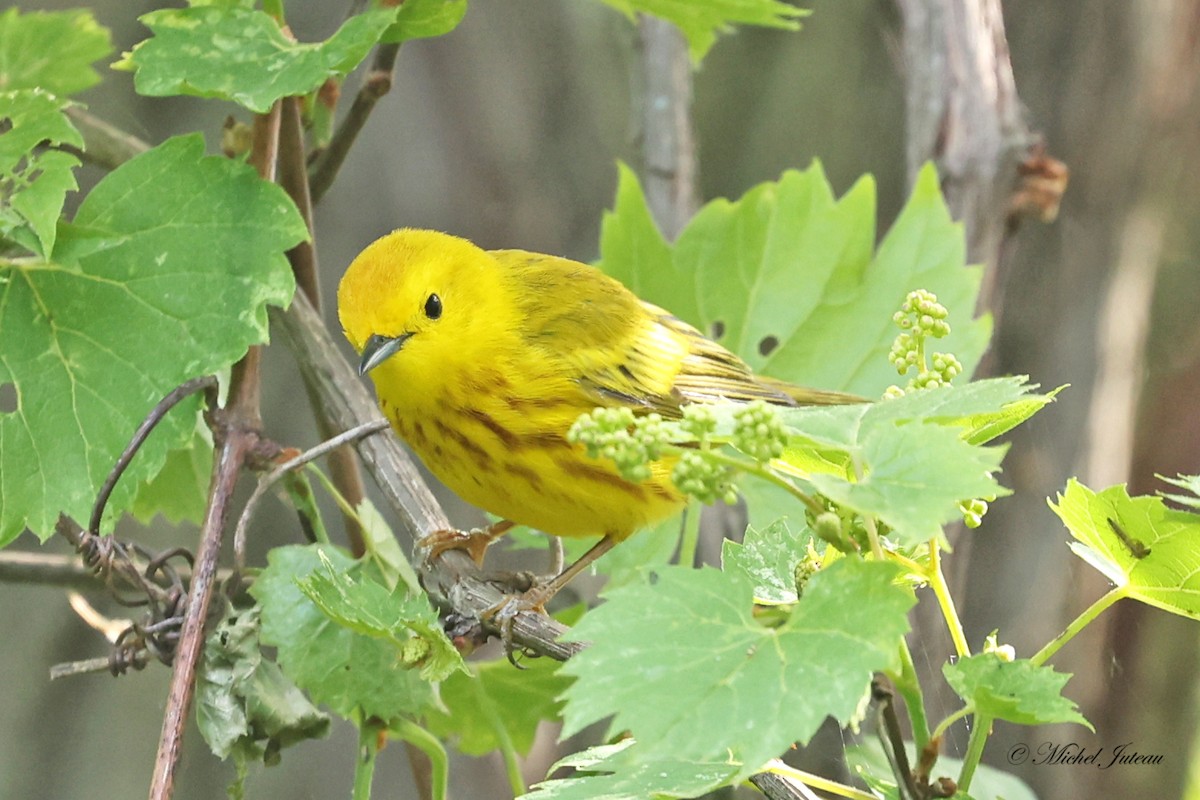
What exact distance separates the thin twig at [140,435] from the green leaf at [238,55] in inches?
14.8

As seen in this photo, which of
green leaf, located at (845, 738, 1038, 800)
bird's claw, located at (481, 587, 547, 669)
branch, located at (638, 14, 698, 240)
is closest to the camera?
bird's claw, located at (481, 587, 547, 669)

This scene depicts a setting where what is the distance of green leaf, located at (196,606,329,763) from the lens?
1454mm

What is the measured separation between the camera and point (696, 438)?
87 centimetres

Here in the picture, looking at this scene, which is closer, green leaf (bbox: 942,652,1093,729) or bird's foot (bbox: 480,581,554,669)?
green leaf (bbox: 942,652,1093,729)

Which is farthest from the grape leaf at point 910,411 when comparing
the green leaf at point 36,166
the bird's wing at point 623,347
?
the bird's wing at point 623,347

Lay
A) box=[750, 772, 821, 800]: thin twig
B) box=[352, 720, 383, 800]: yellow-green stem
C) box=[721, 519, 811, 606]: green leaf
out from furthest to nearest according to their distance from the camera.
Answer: box=[352, 720, 383, 800]: yellow-green stem
box=[721, 519, 811, 606]: green leaf
box=[750, 772, 821, 800]: thin twig

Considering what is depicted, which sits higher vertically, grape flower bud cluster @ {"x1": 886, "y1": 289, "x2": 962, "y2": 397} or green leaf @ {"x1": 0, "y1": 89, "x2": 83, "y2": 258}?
green leaf @ {"x1": 0, "y1": 89, "x2": 83, "y2": 258}

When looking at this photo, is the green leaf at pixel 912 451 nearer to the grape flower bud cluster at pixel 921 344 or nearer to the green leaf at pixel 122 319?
the grape flower bud cluster at pixel 921 344

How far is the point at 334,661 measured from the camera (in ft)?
5.00

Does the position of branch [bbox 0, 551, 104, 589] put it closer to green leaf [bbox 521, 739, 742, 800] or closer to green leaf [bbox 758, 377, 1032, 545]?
green leaf [bbox 521, 739, 742, 800]

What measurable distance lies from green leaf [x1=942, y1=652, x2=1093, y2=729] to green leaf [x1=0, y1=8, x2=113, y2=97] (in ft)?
5.94

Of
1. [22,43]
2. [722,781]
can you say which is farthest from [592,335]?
[722,781]

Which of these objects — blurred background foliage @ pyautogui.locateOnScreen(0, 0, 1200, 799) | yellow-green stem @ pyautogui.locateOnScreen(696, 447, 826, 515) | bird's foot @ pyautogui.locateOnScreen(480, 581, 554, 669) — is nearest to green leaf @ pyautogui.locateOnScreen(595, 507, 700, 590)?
bird's foot @ pyautogui.locateOnScreen(480, 581, 554, 669)

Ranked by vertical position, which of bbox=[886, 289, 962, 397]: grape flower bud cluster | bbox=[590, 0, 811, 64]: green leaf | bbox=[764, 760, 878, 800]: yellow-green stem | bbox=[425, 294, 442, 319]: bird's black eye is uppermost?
bbox=[590, 0, 811, 64]: green leaf
